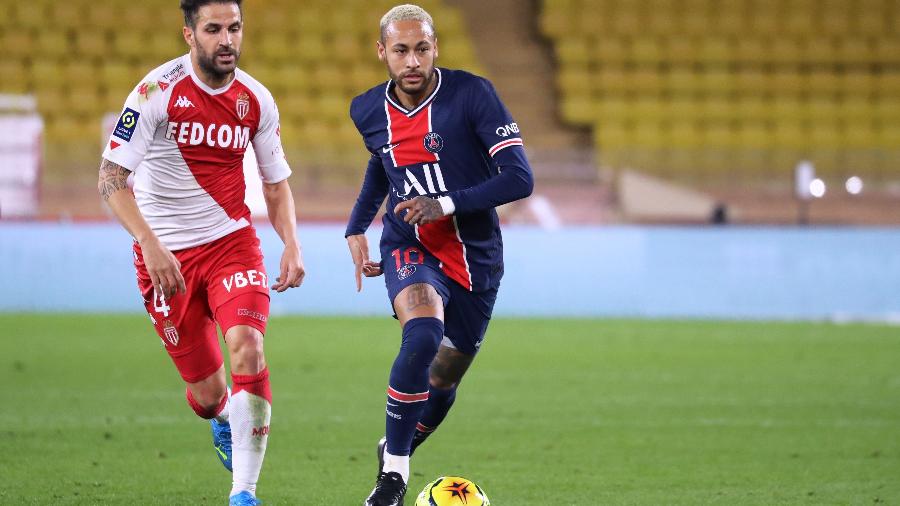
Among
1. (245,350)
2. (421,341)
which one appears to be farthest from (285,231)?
(421,341)

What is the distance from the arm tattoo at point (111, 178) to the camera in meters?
5.32

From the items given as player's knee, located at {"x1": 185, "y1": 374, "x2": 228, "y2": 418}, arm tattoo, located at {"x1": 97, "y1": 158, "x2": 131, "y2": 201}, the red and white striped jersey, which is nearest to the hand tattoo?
the red and white striped jersey

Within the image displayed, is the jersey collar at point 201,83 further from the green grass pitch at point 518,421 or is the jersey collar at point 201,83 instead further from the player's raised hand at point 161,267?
the green grass pitch at point 518,421

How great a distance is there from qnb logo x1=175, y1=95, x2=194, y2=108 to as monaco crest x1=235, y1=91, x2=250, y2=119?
0.69 feet

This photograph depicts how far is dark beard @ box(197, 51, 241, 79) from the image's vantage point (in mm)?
5465

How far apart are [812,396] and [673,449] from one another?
2670 millimetres

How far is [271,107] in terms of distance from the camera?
581 centimetres

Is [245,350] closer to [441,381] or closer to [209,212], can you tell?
[209,212]

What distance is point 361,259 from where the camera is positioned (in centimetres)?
606

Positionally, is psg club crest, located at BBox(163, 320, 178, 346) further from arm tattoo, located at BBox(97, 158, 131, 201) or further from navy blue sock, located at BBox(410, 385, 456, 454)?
navy blue sock, located at BBox(410, 385, 456, 454)

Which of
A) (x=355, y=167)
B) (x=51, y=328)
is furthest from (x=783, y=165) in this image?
(x=51, y=328)

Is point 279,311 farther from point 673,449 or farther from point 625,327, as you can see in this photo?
point 673,449

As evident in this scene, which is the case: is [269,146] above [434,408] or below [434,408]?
above

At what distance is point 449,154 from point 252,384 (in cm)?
134
